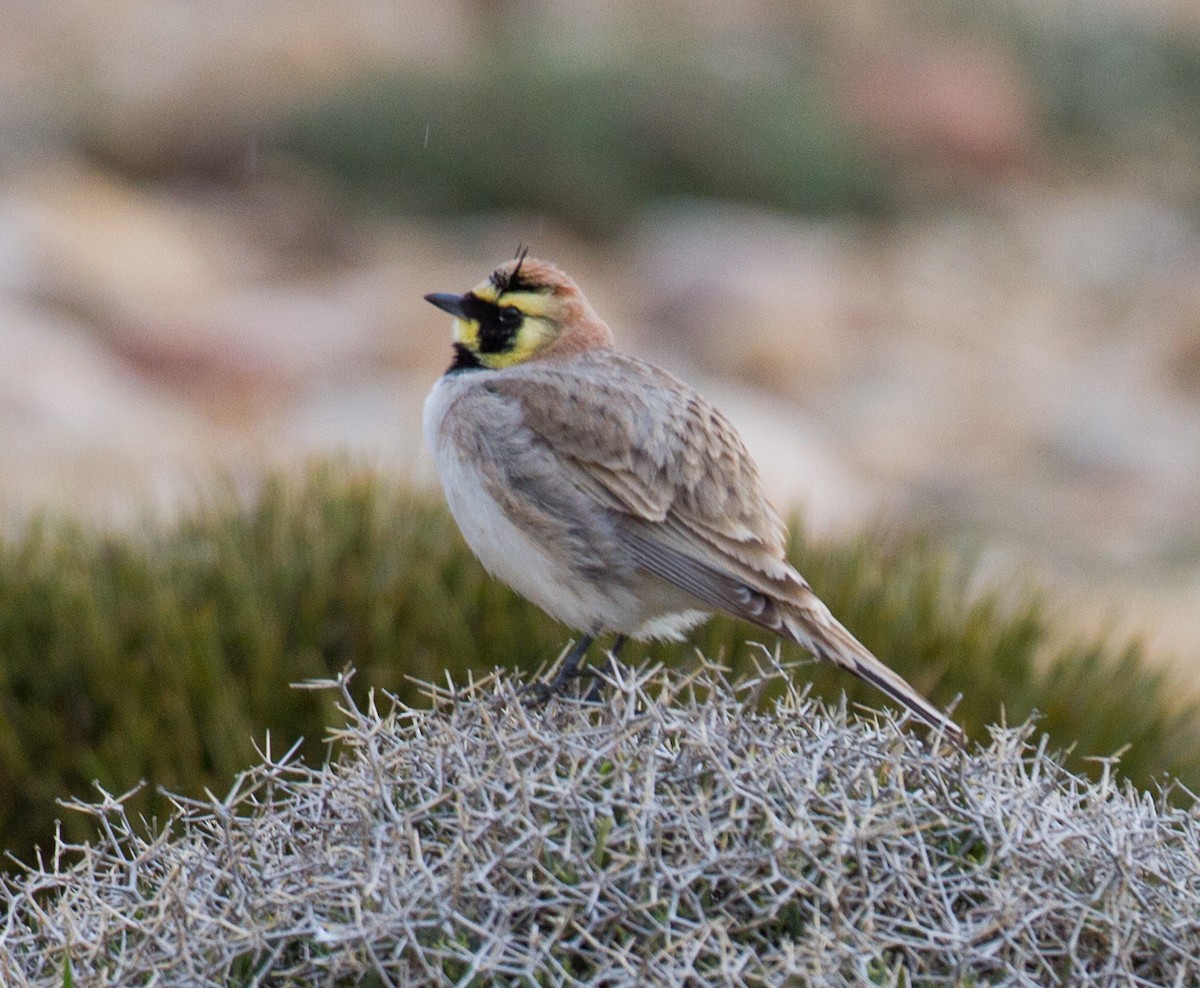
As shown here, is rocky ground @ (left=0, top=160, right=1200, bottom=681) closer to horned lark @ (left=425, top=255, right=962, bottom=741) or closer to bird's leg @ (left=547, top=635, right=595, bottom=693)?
horned lark @ (left=425, top=255, right=962, bottom=741)

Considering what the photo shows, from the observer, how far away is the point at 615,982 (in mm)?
2082

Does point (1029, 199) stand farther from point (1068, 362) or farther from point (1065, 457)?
point (1065, 457)

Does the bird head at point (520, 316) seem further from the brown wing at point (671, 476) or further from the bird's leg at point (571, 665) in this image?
the bird's leg at point (571, 665)

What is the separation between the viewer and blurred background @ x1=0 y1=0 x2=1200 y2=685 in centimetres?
980

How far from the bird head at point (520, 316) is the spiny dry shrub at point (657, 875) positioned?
1.58 metres

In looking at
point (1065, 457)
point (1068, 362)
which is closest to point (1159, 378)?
point (1068, 362)

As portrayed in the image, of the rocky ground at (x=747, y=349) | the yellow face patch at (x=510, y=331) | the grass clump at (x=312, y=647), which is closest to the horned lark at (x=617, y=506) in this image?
the yellow face patch at (x=510, y=331)

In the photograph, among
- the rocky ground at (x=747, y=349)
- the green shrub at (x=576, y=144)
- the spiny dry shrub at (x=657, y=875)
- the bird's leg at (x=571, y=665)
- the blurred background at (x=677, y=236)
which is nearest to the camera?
the spiny dry shrub at (x=657, y=875)

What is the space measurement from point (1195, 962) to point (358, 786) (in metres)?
1.06

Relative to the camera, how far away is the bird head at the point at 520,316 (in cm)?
382

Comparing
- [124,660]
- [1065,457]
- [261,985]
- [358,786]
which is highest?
[358,786]

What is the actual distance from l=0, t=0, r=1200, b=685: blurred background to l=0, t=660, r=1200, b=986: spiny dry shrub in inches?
140

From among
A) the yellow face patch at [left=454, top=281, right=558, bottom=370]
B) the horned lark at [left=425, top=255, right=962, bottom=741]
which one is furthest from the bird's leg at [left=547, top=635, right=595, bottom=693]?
the yellow face patch at [left=454, top=281, right=558, bottom=370]

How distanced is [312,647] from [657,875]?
2.67 m
